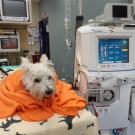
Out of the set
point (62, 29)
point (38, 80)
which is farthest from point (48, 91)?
point (62, 29)

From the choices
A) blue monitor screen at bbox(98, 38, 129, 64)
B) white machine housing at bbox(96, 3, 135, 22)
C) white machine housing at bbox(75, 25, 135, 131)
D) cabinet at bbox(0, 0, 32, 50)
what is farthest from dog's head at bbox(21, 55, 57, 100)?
cabinet at bbox(0, 0, 32, 50)

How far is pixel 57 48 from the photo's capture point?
4.41 m

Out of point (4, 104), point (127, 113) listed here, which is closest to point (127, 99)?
point (127, 113)

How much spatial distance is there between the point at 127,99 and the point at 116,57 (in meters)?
0.36

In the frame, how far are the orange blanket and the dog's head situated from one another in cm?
5

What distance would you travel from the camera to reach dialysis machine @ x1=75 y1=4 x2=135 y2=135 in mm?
1714

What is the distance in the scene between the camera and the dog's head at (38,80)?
1273 millimetres

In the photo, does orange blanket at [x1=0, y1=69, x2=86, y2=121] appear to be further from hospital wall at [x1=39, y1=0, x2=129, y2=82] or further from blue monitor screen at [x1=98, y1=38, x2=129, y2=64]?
hospital wall at [x1=39, y1=0, x2=129, y2=82]

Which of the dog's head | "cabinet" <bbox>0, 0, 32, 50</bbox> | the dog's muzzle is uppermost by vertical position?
"cabinet" <bbox>0, 0, 32, 50</bbox>

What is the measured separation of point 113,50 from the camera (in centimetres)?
179

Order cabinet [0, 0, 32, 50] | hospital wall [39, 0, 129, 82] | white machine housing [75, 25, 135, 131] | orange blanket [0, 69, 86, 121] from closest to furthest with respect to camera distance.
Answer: orange blanket [0, 69, 86, 121]
white machine housing [75, 25, 135, 131]
cabinet [0, 0, 32, 50]
hospital wall [39, 0, 129, 82]

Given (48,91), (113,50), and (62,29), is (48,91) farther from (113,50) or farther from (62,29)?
(62,29)

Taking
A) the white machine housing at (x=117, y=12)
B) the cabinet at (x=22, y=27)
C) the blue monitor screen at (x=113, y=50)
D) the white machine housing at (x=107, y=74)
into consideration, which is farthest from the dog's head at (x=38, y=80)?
the cabinet at (x=22, y=27)

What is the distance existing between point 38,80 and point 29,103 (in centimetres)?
14
